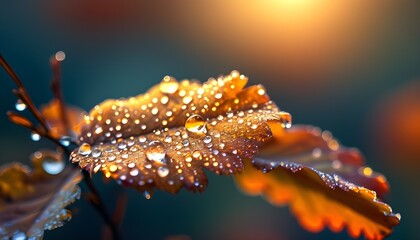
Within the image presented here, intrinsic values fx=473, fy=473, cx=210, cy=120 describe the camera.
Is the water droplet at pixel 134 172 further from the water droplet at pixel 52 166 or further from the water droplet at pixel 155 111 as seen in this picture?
the water droplet at pixel 52 166

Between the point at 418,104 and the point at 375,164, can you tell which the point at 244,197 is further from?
the point at 418,104

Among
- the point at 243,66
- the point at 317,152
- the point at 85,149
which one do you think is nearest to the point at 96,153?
the point at 85,149

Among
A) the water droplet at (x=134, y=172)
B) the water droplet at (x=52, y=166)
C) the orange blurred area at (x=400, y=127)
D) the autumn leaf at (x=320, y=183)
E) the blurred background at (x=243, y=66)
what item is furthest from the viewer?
the orange blurred area at (x=400, y=127)

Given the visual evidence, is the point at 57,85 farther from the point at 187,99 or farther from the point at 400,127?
the point at 400,127

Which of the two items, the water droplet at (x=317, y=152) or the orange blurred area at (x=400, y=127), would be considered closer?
the water droplet at (x=317, y=152)

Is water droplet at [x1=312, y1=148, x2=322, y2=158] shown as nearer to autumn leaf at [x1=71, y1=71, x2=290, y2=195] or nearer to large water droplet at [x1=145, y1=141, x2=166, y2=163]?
autumn leaf at [x1=71, y1=71, x2=290, y2=195]

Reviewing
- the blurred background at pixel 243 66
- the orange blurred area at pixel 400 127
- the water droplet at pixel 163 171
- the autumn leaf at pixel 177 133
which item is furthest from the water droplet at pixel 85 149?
the orange blurred area at pixel 400 127

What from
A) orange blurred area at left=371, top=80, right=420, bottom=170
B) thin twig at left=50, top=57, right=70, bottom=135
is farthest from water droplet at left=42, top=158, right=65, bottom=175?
orange blurred area at left=371, top=80, right=420, bottom=170
